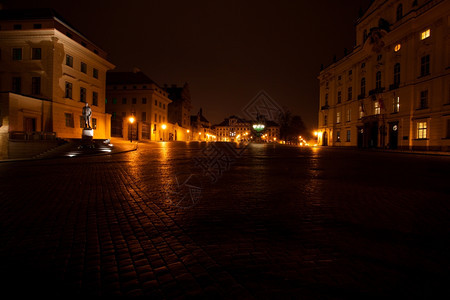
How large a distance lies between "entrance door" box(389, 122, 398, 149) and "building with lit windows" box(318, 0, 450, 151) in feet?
0.04

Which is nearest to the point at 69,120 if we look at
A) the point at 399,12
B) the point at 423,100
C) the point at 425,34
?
the point at 423,100

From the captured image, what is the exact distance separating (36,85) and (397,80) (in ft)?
142

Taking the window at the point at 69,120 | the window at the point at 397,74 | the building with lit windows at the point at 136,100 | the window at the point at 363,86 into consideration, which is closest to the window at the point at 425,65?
the window at the point at 397,74

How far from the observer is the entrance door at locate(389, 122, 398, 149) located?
1178 inches

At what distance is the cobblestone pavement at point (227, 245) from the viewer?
2.13 meters

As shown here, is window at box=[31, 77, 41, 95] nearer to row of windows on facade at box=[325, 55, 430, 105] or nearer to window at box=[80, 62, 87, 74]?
window at box=[80, 62, 87, 74]

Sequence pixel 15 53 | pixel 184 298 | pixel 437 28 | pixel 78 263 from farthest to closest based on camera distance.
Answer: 1. pixel 15 53
2. pixel 437 28
3. pixel 78 263
4. pixel 184 298

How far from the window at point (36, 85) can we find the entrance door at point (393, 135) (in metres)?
42.8

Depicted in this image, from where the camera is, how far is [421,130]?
1037 inches

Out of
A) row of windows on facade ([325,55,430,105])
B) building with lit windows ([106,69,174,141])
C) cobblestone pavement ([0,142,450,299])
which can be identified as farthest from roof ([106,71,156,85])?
cobblestone pavement ([0,142,450,299])

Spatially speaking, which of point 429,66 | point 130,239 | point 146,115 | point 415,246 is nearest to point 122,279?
point 130,239

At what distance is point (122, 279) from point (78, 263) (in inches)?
26.0

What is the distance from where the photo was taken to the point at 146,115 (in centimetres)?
5150

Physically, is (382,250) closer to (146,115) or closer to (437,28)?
(437,28)
